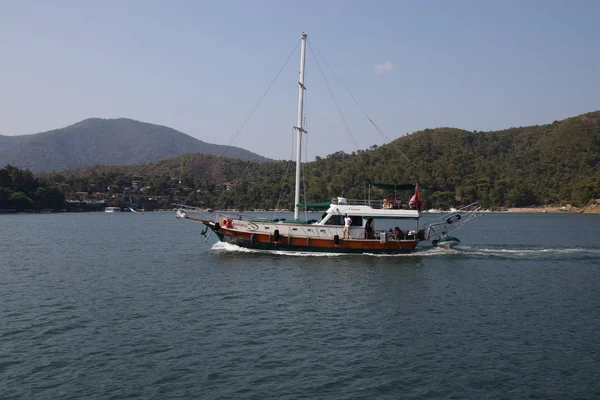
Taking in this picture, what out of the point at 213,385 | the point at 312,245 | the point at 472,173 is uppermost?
the point at 472,173

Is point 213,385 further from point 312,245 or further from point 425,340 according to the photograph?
point 312,245

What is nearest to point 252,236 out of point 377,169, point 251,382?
point 251,382

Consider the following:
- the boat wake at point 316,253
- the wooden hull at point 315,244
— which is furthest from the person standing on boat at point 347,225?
the boat wake at point 316,253

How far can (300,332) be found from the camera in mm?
17625

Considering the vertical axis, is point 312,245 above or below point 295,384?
above

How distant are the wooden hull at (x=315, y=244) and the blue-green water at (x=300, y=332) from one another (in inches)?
137

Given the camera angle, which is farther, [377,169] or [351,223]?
[377,169]

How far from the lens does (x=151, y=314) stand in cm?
1992

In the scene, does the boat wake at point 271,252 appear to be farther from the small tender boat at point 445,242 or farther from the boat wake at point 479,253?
the small tender boat at point 445,242

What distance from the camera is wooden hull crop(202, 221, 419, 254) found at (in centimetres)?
3556

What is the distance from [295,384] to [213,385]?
1975 mm

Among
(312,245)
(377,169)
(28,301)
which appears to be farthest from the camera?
(377,169)

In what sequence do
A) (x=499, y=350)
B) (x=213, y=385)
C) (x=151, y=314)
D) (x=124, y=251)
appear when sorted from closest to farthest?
(x=213, y=385), (x=499, y=350), (x=151, y=314), (x=124, y=251)

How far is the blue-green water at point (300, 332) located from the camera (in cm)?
1320
